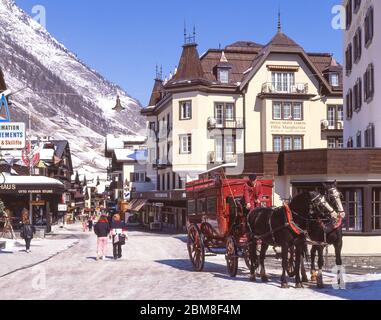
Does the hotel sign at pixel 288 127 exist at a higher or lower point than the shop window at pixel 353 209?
higher

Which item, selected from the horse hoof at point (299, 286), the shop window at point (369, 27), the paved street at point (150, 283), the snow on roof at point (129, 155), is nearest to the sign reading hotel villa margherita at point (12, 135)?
the paved street at point (150, 283)

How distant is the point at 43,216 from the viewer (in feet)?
209

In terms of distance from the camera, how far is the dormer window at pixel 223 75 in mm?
52125

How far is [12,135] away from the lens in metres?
25.0

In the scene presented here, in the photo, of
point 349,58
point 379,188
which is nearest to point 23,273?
point 379,188

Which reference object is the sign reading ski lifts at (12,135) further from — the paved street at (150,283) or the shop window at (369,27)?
the shop window at (369,27)

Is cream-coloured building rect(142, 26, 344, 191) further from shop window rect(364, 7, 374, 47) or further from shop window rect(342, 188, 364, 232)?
shop window rect(342, 188, 364, 232)

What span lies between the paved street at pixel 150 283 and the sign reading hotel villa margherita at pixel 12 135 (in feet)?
16.8

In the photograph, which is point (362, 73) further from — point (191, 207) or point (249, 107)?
point (249, 107)

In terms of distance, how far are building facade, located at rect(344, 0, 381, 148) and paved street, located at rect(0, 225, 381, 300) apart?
1201 cm

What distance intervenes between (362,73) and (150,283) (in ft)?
71.2

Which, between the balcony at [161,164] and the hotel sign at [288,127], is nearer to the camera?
the hotel sign at [288,127]

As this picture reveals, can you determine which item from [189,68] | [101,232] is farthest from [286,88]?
[101,232]
